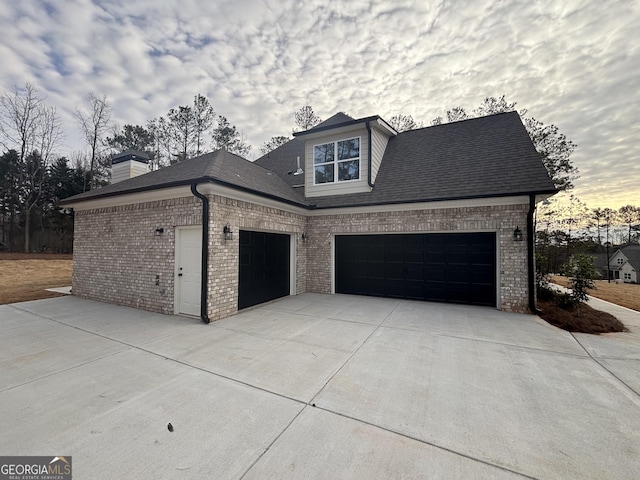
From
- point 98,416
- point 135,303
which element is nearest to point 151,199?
point 135,303

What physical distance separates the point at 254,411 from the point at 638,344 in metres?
6.76

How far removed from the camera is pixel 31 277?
43.0 feet

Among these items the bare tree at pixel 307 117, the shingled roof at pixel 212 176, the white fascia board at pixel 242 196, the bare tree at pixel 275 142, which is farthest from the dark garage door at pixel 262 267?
the bare tree at pixel 275 142

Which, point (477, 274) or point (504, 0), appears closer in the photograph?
point (504, 0)

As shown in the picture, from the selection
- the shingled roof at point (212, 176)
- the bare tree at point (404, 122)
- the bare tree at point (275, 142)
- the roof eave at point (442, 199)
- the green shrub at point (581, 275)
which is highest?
the bare tree at point (404, 122)

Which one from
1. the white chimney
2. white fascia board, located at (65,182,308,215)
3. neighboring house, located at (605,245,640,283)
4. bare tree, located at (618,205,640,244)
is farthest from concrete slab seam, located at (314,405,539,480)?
neighboring house, located at (605,245,640,283)

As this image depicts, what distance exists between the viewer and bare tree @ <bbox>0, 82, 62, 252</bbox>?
18750 mm

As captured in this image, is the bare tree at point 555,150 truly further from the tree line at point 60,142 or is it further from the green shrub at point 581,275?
the green shrub at point 581,275

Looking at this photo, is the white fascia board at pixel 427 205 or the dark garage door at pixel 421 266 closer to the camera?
the white fascia board at pixel 427 205

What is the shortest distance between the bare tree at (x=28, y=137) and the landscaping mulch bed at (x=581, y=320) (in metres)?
30.9

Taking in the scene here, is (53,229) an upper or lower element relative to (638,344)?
upper

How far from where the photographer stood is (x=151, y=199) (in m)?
→ 6.90

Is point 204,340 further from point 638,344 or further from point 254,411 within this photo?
point 638,344

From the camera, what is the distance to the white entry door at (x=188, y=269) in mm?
6254
